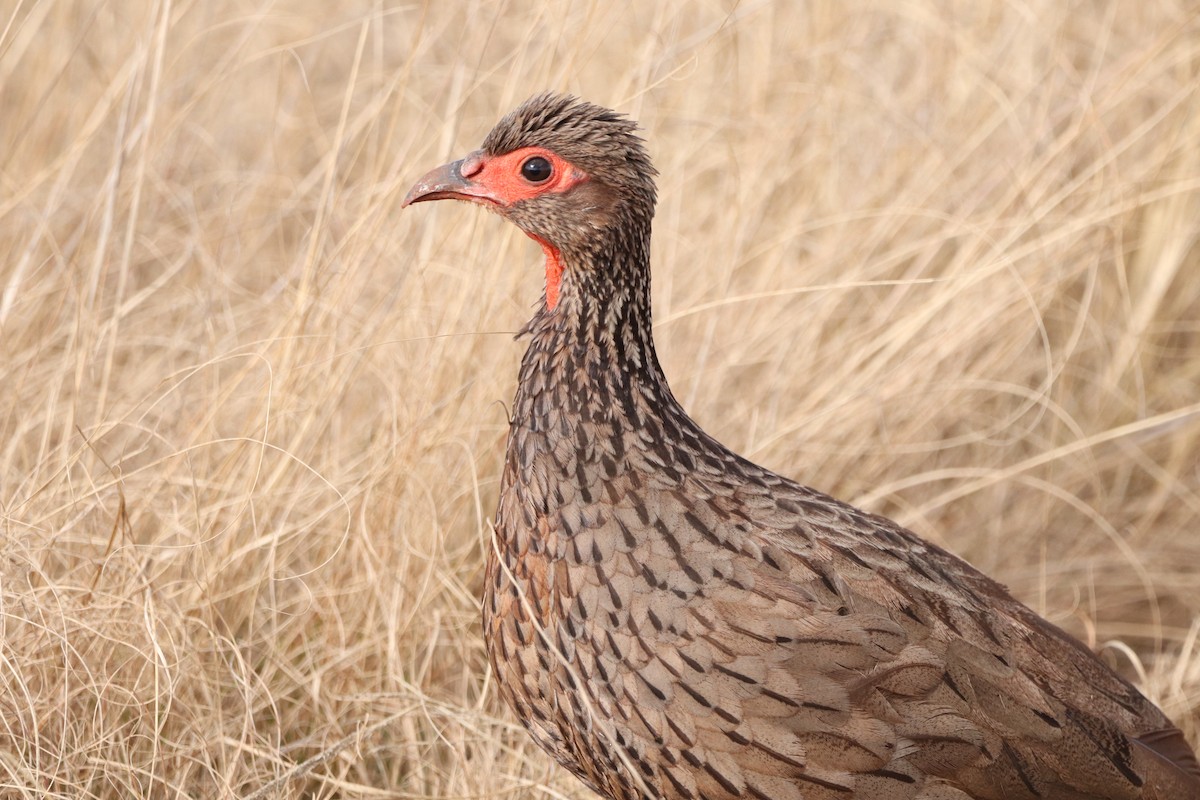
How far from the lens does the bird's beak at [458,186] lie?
3012mm

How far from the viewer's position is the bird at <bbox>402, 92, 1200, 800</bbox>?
2623 mm

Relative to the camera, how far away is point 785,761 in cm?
259

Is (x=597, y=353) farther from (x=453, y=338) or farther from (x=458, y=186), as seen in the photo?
(x=453, y=338)

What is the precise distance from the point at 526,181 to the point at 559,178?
0.25ft

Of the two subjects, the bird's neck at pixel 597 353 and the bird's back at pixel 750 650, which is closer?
the bird's back at pixel 750 650

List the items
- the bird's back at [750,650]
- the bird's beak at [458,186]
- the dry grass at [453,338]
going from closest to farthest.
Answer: the bird's back at [750,650] → the bird's beak at [458,186] → the dry grass at [453,338]

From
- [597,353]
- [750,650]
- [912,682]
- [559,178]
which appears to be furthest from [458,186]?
[912,682]

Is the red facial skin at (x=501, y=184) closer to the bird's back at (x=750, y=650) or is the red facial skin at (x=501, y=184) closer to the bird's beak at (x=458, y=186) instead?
the bird's beak at (x=458, y=186)

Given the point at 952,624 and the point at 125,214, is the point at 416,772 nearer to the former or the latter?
the point at 952,624

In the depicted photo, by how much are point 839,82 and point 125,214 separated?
254 cm

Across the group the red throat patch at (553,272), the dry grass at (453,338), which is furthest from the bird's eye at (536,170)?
the dry grass at (453,338)

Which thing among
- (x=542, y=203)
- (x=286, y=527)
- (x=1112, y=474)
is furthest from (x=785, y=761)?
(x=1112, y=474)

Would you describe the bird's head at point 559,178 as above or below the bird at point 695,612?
above

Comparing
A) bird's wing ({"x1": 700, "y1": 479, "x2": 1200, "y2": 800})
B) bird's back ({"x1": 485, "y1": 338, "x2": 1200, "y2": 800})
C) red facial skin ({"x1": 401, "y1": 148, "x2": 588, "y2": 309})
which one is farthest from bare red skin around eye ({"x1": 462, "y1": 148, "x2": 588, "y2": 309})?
bird's wing ({"x1": 700, "y1": 479, "x2": 1200, "y2": 800})
